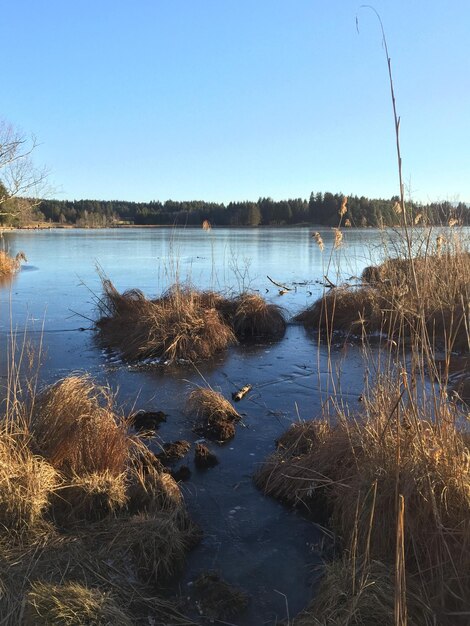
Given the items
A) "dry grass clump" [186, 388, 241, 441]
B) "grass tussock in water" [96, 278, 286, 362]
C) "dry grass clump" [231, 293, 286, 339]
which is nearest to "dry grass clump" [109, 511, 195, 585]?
"dry grass clump" [186, 388, 241, 441]

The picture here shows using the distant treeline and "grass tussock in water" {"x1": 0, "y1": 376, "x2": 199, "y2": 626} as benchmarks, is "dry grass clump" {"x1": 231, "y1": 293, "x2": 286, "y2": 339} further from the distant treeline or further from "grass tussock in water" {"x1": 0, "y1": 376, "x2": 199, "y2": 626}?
the distant treeline

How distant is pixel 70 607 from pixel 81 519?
1.03 meters

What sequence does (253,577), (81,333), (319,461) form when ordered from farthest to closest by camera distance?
(81,333), (319,461), (253,577)

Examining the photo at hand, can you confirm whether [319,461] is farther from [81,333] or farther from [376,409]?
[81,333]

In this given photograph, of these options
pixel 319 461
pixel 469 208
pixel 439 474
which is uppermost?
pixel 469 208

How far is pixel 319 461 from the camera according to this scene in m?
4.12

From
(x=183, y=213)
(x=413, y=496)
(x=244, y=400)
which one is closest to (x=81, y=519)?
(x=413, y=496)

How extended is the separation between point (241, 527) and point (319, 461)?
86 cm

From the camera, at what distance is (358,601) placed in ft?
7.95

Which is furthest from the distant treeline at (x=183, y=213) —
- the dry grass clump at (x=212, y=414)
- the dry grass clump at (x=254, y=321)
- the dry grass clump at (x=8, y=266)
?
the dry grass clump at (x=212, y=414)

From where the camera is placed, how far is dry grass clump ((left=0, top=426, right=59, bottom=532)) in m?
3.18

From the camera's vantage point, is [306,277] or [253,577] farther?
[306,277]

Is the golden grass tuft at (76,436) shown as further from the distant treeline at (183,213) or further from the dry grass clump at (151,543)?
the distant treeline at (183,213)

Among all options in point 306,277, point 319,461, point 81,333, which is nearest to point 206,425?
point 319,461
